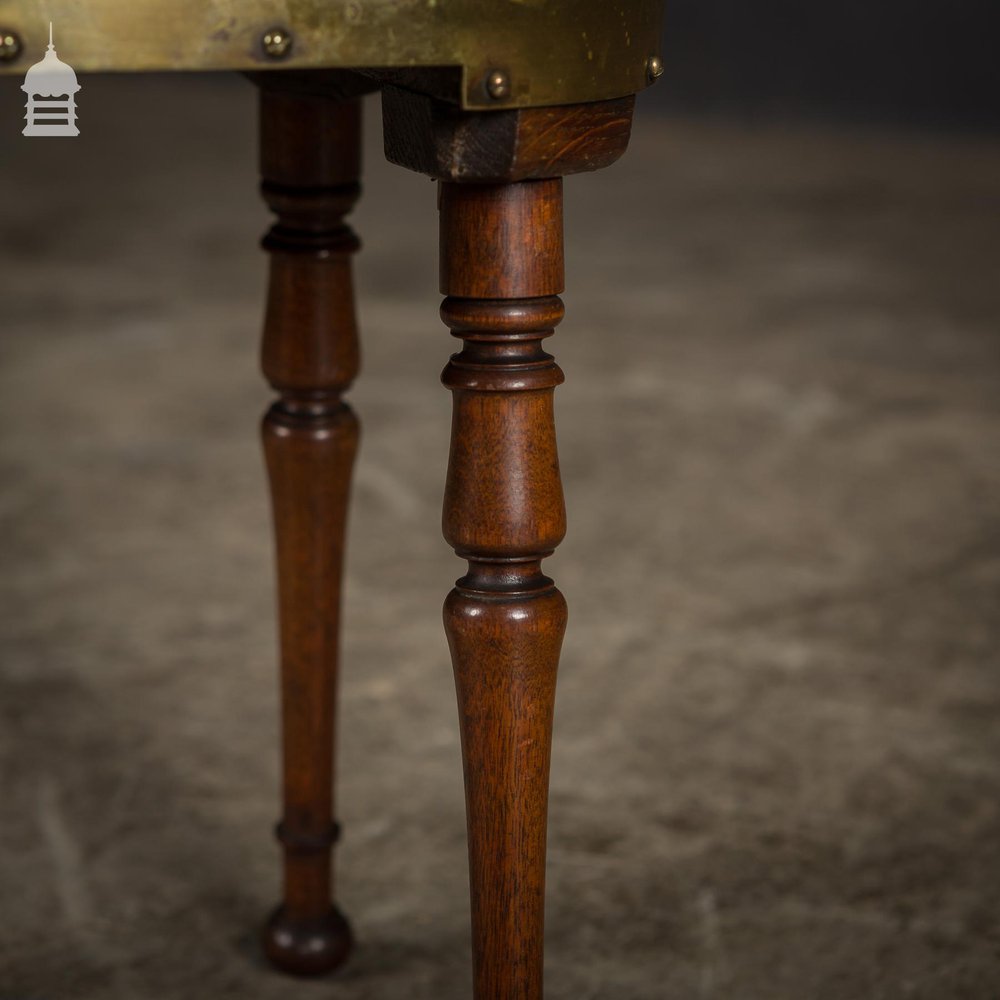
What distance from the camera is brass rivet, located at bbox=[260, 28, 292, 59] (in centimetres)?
62

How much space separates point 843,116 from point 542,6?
4.75m

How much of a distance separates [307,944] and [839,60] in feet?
14.8

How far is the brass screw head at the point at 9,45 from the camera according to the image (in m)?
0.58

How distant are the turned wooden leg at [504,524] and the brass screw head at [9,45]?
228mm

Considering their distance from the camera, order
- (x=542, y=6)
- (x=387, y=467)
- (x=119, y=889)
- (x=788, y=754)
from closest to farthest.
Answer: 1. (x=542, y=6)
2. (x=119, y=889)
3. (x=788, y=754)
4. (x=387, y=467)

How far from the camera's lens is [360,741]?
5.12 feet

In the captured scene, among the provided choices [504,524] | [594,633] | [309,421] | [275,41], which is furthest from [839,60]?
[275,41]

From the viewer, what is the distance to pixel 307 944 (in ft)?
3.91

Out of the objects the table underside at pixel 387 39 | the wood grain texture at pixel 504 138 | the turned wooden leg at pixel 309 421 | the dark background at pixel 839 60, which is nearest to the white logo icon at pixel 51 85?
the table underside at pixel 387 39

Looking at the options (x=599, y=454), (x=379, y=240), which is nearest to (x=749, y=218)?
(x=379, y=240)

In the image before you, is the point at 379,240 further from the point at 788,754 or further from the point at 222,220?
the point at 788,754

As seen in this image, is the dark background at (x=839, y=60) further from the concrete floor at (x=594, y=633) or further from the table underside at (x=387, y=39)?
the table underside at (x=387, y=39)

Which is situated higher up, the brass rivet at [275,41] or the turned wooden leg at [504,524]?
the brass rivet at [275,41]

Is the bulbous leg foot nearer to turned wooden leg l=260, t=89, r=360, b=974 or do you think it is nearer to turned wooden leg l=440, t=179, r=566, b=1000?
turned wooden leg l=260, t=89, r=360, b=974
